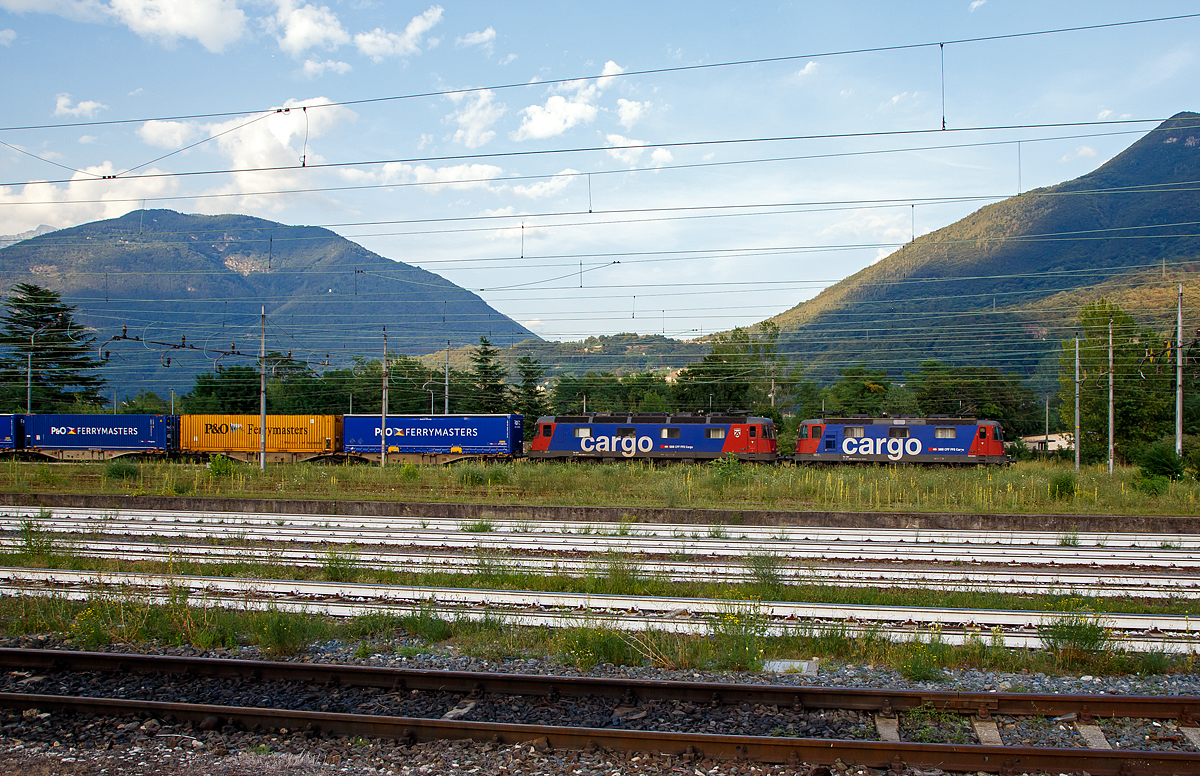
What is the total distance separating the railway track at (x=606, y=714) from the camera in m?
5.30

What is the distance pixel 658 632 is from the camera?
323 inches

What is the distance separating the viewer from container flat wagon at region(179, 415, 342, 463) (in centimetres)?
4297

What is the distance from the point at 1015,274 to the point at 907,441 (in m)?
97.6

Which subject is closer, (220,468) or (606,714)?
(606,714)

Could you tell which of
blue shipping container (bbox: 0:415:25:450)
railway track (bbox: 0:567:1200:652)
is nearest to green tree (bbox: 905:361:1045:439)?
railway track (bbox: 0:567:1200:652)

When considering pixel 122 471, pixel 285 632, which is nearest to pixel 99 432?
pixel 122 471

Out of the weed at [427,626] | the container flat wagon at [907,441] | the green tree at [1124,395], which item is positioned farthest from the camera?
the green tree at [1124,395]

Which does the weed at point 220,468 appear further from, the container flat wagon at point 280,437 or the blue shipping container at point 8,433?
the blue shipping container at point 8,433

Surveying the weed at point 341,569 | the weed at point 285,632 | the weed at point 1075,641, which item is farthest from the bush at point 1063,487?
the weed at point 285,632

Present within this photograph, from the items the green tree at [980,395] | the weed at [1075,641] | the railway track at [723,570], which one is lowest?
the railway track at [723,570]

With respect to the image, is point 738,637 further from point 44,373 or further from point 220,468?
point 44,373

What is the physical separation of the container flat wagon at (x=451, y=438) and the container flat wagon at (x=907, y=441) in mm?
16119

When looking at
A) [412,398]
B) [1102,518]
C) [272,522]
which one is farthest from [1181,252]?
[272,522]

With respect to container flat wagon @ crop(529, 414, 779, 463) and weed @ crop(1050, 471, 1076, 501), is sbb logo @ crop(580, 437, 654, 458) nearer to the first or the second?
container flat wagon @ crop(529, 414, 779, 463)
